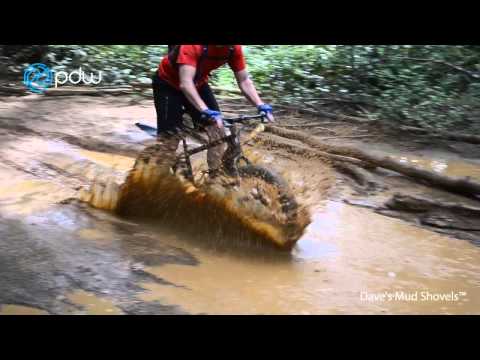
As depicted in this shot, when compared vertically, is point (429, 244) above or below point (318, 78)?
below

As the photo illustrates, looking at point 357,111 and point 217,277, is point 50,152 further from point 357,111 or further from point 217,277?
point 357,111

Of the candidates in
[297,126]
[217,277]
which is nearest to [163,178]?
[217,277]

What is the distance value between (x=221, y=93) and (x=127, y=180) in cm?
375

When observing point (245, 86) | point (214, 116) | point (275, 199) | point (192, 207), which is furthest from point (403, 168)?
point (214, 116)

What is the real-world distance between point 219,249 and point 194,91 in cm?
109

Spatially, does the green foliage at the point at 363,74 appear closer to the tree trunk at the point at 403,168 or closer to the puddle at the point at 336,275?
the tree trunk at the point at 403,168

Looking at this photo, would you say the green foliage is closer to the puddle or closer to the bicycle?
the puddle

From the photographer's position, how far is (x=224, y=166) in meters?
3.79

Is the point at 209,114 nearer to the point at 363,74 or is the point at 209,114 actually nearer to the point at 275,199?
the point at 275,199

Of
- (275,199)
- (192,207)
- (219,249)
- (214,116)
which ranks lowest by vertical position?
(219,249)

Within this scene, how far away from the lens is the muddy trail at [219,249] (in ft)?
9.89

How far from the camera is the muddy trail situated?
3.01m

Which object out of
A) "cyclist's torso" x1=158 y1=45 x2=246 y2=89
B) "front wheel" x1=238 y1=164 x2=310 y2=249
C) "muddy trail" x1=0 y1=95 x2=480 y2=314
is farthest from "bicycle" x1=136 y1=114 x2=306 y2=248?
"cyclist's torso" x1=158 y1=45 x2=246 y2=89

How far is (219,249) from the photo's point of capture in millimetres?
3775
